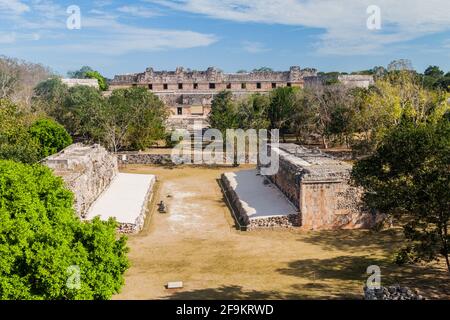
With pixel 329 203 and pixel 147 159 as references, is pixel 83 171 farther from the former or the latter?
pixel 147 159

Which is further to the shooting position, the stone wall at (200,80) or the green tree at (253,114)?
the stone wall at (200,80)

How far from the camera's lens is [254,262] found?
21.0 m

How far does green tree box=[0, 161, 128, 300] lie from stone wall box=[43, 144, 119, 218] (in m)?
9.57

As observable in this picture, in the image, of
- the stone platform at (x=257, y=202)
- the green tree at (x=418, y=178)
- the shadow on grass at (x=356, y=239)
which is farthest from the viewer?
the stone platform at (x=257, y=202)

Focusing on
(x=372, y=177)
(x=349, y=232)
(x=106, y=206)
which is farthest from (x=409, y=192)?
(x=106, y=206)

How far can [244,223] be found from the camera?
26.6 m

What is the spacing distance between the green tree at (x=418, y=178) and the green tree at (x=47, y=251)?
28.8 feet

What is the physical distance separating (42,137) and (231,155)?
55.2 feet

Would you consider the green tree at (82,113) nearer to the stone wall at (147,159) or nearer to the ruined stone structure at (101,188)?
the stone wall at (147,159)

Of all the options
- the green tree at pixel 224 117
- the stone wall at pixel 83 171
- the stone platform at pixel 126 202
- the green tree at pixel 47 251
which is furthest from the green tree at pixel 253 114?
the green tree at pixel 47 251

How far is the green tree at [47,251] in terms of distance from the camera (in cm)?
1243

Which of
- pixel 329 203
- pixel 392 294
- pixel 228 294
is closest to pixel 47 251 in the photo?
pixel 228 294

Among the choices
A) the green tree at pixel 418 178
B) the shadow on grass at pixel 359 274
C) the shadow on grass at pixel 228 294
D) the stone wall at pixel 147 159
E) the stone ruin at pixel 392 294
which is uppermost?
the green tree at pixel 418 178
